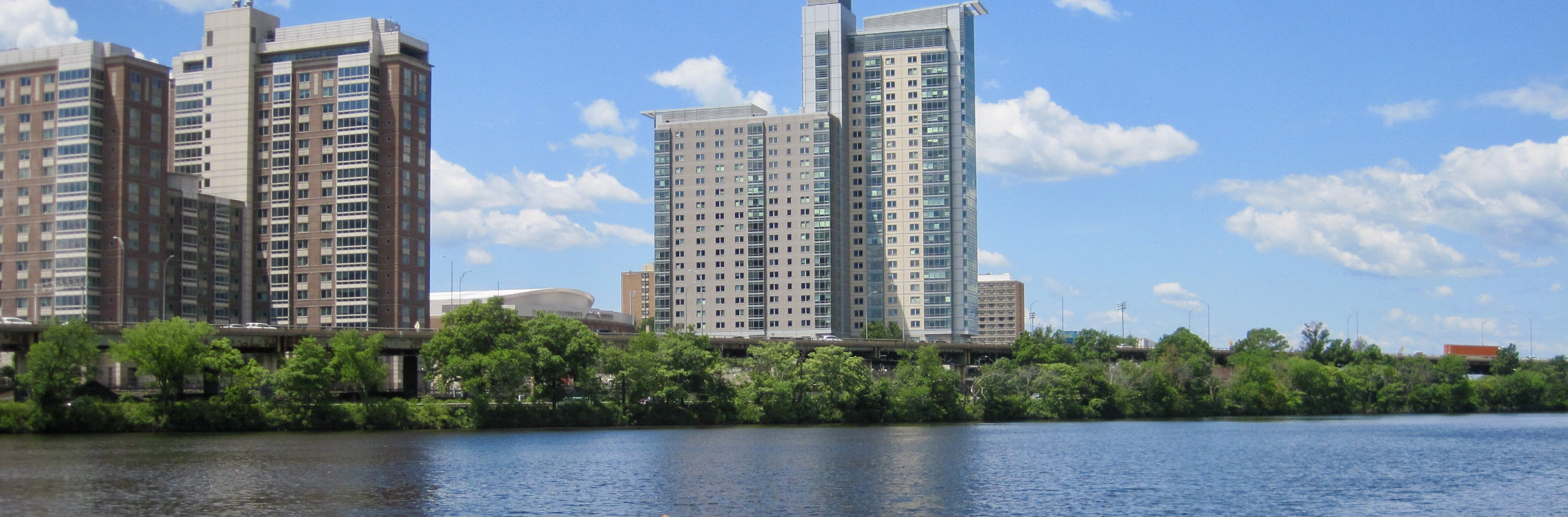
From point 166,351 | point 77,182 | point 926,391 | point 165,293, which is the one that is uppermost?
point 77,182

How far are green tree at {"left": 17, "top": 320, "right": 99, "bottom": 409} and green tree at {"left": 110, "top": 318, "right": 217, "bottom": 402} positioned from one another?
3.85 m

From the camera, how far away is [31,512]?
202ft

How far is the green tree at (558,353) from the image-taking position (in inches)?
5536

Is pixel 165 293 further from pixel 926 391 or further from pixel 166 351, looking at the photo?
pixel 926 391

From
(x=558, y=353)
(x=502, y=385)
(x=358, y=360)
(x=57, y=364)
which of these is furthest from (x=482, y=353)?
(x=57, y=364)

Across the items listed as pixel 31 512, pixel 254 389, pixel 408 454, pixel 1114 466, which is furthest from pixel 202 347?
pixel 1114 466

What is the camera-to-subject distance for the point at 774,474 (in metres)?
84.2

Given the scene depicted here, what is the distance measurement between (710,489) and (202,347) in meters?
72.6

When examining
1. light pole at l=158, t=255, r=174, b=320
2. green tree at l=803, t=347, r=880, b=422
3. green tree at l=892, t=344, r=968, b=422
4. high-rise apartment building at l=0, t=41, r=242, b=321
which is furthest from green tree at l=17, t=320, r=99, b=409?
green tree at l=892, t=344, r=968, b=422

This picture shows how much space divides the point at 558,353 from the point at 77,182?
287 feet

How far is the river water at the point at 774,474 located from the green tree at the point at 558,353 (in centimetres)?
1195

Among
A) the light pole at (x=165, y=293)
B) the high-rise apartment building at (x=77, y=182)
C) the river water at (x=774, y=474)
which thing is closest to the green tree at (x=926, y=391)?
the river water at (x=774, y=474)

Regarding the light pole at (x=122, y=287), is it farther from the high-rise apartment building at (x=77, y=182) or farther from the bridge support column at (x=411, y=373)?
the bridge support column at (x=411, y=373)

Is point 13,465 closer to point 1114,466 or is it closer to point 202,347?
point 202,347
